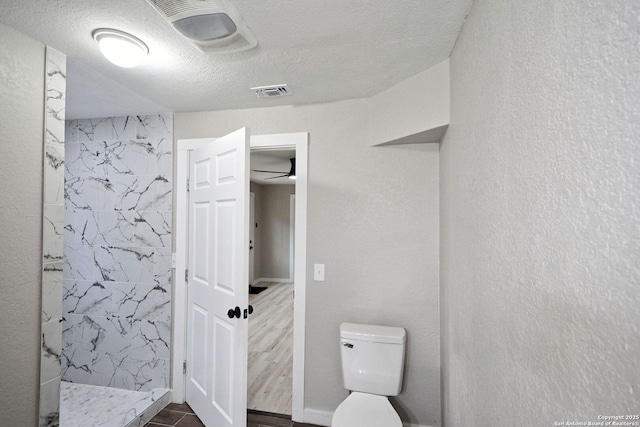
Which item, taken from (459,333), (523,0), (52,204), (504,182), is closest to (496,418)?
(459,333)

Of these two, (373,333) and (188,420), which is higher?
(373,333)

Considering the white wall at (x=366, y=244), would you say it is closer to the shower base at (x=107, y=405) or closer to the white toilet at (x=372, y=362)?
the white toilet at (x=372, y=362)

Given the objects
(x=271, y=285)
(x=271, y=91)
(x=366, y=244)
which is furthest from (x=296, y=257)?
(x=271, y=285)

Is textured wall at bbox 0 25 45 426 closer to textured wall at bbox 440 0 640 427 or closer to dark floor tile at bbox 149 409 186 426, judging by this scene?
dark floor tile at bbox 149 409 186 426

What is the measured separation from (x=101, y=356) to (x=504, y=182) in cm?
311

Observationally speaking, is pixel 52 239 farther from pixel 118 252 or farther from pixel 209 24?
pixel 209 24

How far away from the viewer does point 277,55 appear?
1493 millimetres

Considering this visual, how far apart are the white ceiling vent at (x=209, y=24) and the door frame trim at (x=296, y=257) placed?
0.81 m

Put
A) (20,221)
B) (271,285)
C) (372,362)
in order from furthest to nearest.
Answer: (271,285) < (372,362) < (20,221)

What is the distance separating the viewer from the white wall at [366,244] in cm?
192

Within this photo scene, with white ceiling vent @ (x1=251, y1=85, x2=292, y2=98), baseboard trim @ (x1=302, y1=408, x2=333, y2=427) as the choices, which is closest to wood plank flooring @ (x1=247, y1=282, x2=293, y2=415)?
baseboard trim @ (x1=302, y1=408, x2=333, y2=427)

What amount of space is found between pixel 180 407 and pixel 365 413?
1530 millimetres

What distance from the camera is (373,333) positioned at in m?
Result: 1.84

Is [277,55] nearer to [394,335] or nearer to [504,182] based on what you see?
[504,182]
